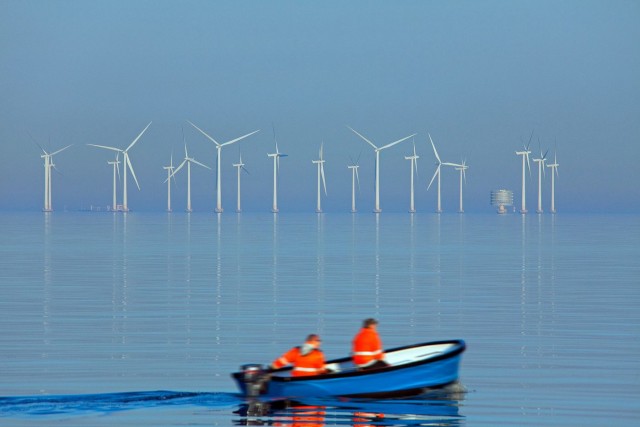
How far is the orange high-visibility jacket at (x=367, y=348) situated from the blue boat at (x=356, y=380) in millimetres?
340

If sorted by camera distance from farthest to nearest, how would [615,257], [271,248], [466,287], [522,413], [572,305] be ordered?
[271,248], [615,257], [466,287], [572,305], [522,413]

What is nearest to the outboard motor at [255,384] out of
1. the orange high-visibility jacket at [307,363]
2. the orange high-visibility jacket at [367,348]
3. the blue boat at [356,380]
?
the blue boat at [356,380]

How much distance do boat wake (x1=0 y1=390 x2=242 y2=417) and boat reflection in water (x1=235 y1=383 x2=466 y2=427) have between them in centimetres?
97

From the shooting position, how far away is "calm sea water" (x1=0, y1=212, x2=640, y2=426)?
88.2 feet

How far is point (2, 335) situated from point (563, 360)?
701 inches

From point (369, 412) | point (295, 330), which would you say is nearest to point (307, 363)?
point (369, 412)

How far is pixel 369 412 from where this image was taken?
2681 cm

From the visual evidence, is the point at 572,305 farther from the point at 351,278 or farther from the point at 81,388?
the point at 81,388

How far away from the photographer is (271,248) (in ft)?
331

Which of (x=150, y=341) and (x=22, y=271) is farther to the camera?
(x=22, y=271)

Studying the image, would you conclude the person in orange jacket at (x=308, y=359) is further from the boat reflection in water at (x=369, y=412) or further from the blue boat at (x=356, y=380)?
the boat reflection in water at (x=369, y=412)

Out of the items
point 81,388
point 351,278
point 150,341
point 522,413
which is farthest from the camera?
point 351,278

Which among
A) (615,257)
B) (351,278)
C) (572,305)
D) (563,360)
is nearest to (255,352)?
(563,360)

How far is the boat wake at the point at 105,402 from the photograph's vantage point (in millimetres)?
26328
